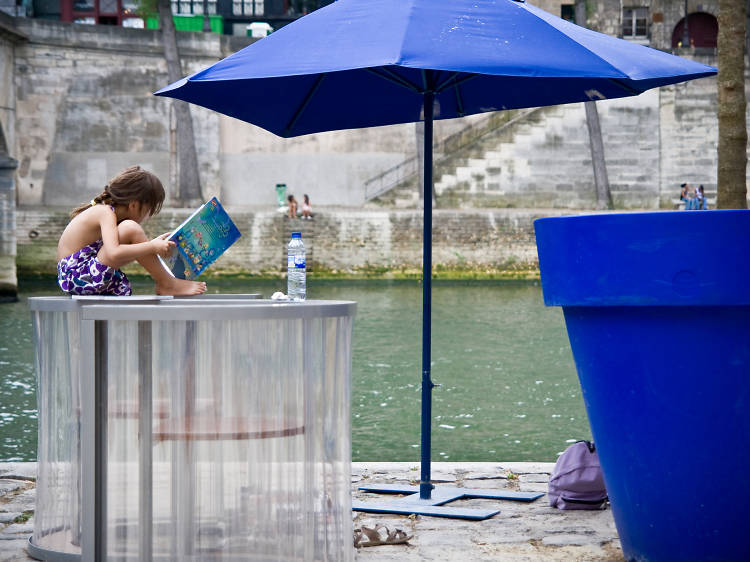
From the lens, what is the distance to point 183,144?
2952 centimetres

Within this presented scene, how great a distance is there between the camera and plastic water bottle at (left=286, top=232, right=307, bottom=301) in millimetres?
3654

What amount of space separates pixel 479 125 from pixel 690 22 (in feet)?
33.4

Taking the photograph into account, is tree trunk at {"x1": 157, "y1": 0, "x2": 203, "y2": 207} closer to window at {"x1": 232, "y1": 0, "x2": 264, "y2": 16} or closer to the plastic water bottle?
window at {"x1": 232, "y1": 0, "x2": 264, "y2": 16}

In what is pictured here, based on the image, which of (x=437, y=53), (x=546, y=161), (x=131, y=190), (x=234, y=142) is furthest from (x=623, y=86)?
(x=234, y=142)

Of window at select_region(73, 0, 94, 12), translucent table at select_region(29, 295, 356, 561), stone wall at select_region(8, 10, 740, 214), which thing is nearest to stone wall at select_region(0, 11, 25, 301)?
stone wall at select_region(8, 10, 740, 214)

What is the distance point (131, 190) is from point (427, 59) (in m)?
1.03

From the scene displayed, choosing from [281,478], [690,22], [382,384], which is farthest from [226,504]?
[690,22]

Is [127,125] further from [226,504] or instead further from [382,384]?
[226,504]

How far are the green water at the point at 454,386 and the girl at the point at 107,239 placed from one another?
327 centimetres

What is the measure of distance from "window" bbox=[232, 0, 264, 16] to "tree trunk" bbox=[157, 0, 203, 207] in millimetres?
4751

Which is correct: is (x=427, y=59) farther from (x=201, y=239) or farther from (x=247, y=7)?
(x=247, y=7)

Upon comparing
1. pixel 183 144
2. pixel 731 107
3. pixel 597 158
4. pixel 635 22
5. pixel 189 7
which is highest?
pixel 189 7

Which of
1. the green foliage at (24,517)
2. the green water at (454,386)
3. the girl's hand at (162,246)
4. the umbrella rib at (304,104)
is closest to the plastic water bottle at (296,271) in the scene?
the girl's hand at (162,246)

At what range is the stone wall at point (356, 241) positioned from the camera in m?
26.4
